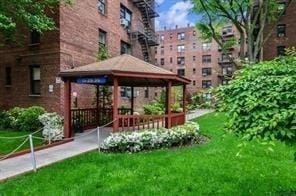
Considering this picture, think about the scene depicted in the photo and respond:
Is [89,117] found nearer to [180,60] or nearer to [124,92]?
[124,92]

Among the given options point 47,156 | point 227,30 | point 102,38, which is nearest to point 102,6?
point 102,38

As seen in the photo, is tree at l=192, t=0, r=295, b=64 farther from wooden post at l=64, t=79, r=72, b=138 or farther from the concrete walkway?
the concrete walkway

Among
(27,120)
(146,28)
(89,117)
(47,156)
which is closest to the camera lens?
(47,156)

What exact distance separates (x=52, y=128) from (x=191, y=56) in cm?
5794

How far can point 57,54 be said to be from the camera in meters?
20.8

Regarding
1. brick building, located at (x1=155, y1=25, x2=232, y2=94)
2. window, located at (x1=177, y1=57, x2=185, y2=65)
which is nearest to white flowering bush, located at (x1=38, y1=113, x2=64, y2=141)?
brick building, located at (x1=155, y1=25, x2=232, y2=94)

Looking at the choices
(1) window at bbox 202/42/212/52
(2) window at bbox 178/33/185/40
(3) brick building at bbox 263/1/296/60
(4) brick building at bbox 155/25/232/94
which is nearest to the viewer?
(3) brick building at bbox 263/1/296/60

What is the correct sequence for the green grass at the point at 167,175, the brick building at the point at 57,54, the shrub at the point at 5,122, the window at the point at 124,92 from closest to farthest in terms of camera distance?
the green grass at the point at 167,175 → the shrub at the point at 5,122 → the brick building at the point at 57,54 → the window at the point at 124,92

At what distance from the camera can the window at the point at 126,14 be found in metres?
29.6

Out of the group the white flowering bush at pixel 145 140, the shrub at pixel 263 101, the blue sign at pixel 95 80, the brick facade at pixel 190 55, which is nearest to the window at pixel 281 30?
the brick facade at pixel 190 55

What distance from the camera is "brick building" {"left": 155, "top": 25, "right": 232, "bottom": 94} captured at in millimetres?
69062

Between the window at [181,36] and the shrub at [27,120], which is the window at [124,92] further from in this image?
the window at [181,36]

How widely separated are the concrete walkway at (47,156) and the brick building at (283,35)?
32.1 m

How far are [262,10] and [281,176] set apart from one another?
22.3m
